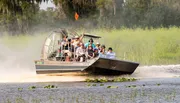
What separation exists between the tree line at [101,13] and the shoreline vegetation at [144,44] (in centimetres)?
706

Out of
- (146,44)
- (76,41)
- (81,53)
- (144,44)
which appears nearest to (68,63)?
(81,53)

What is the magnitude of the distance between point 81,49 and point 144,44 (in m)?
11.4

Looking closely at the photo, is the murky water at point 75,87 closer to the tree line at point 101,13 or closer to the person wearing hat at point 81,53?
the person wearing hat at point 81,53

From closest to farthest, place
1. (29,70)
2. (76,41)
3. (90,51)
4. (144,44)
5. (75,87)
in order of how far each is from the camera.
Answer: (75,87) → (90,51) → (76,41) → (29,70) → (144,44)

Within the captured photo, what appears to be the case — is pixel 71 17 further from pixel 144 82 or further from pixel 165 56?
pixel 144 82

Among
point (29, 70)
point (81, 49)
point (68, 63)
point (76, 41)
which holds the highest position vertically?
point (76, 41)

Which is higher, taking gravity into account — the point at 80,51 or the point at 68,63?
the point at 80,51

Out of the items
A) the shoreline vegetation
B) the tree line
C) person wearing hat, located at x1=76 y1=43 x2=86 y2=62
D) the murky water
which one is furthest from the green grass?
person wearing hat, located at x1=76 y1=43 x2=86 y2=62

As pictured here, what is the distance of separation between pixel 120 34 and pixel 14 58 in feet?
24.8

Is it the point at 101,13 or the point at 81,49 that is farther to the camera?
the point at 101,13

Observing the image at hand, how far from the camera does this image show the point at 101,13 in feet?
197

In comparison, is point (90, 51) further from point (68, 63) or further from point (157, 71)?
point (157, 71)

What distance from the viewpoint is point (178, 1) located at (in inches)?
2379

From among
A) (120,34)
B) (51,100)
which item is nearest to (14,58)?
(120,34)
